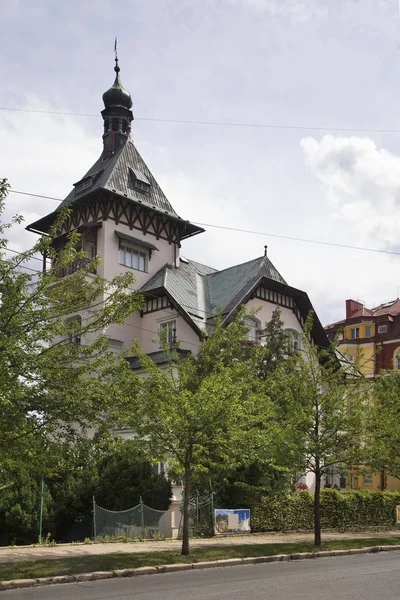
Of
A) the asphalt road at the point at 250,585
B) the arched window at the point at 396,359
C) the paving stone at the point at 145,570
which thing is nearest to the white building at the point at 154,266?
the arched window at the point at 396,359

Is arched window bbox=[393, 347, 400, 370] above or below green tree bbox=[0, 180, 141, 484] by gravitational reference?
above

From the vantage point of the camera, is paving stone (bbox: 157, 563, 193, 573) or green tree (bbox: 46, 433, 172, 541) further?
green tree (bbox: 46, 433, 172, 541)

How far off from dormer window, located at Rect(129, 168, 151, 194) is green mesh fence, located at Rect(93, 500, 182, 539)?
23.6m

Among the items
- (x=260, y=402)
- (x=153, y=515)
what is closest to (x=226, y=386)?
(x=260, y=402)

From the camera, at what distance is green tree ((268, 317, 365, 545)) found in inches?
866

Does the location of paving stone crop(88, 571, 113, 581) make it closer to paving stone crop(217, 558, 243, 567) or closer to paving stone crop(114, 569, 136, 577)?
paving stone crop(114, 569, 136, 577)

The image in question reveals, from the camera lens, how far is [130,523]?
75.5 ft

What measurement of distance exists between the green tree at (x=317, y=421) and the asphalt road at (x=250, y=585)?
17.8ft

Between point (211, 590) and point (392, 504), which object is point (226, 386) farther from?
point (392, 504)

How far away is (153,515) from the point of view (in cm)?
2381

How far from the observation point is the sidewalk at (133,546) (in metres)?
17.2

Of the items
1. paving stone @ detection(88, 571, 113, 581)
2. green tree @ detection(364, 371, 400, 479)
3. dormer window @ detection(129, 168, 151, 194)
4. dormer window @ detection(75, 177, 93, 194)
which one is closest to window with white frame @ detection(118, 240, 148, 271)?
dormer window @ detection(129, 168, 151, 194)

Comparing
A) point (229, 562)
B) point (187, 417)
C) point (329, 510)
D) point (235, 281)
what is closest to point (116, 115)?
point (235, 281)

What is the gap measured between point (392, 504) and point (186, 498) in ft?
52.1
